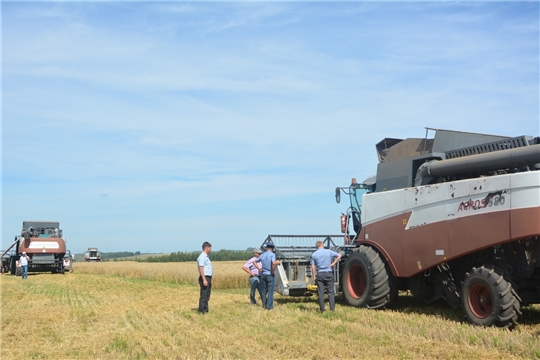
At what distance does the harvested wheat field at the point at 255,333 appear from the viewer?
8.32 metres

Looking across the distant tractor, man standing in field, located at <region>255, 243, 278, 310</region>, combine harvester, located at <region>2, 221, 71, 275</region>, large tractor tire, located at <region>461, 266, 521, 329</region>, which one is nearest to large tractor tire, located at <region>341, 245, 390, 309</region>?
man standing in field, located at <region>255, 243, 278, 310</region>

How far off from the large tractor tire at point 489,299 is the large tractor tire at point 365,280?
7.76ft

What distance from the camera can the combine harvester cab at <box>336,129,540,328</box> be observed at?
32.2ft

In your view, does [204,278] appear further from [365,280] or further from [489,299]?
[489,299]

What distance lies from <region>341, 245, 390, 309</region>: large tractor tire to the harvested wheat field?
314 mm

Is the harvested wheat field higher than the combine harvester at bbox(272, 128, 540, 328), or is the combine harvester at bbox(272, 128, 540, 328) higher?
the combine harvester at bbox(272, 128, 540, 328)

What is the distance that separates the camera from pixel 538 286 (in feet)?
33.8

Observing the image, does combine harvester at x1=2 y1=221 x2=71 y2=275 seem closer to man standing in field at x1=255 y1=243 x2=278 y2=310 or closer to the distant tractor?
man standing in field at x1=255 y1=243 x2=278 y2=310

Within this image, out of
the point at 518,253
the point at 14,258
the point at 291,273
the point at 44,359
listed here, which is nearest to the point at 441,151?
the point at 518,253

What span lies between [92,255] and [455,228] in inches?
2884

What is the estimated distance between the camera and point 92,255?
78.5m

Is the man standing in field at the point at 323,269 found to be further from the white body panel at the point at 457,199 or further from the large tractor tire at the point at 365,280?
the white body panel at the point at 457,199

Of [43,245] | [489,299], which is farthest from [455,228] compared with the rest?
[43,245]

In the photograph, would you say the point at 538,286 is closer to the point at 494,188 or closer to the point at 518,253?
the point at 518,253
